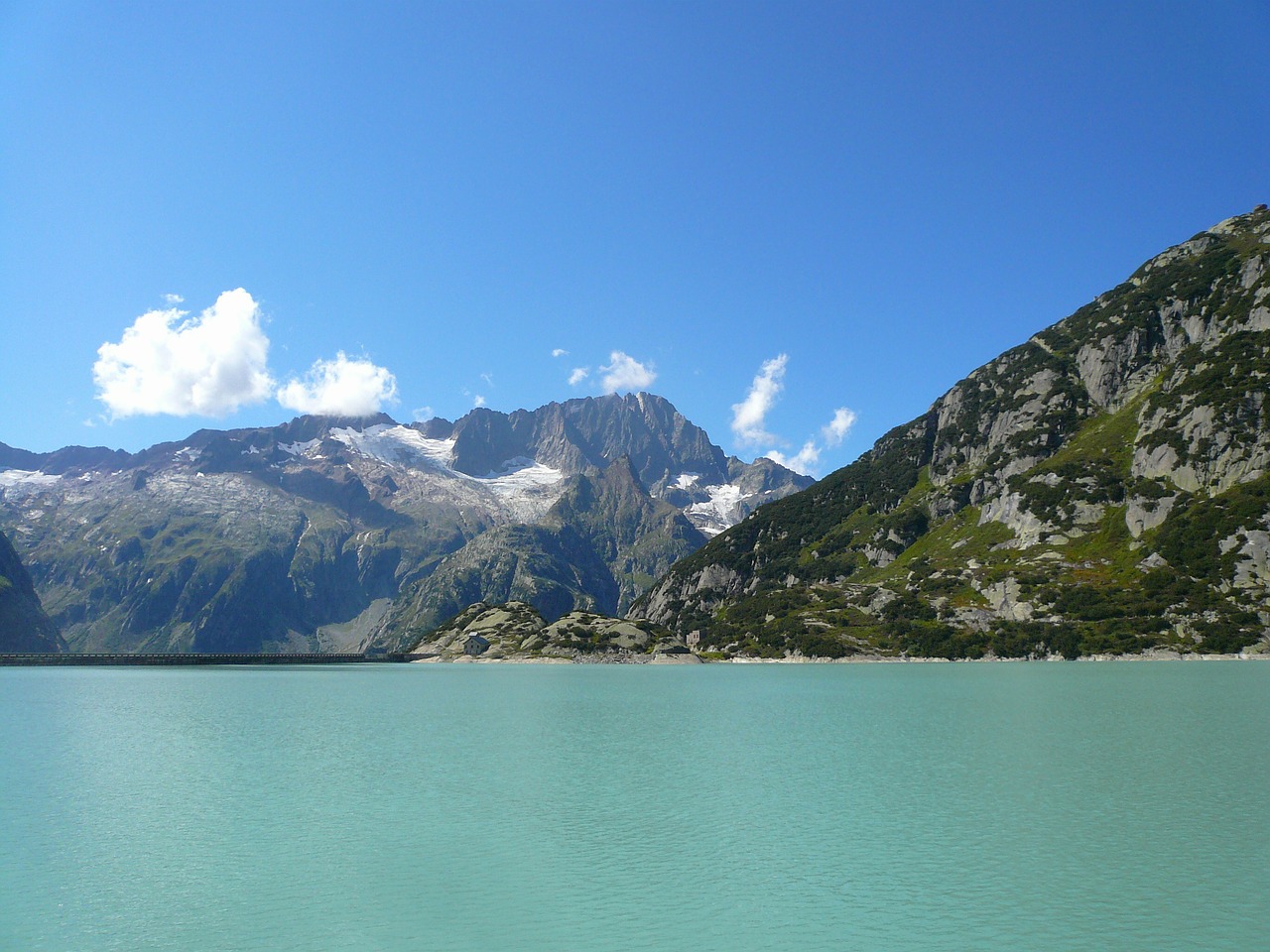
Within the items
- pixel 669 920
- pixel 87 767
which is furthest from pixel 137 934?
pixel 87 767

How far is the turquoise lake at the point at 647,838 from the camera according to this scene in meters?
25.2

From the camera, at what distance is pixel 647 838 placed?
36.2 meters

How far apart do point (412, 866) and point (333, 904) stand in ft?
15.3

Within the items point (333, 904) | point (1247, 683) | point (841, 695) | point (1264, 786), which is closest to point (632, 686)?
point (841, 695)

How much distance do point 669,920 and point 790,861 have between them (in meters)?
8.43

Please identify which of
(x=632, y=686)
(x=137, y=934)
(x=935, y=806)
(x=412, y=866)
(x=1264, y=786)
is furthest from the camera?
(x=632, y=686)

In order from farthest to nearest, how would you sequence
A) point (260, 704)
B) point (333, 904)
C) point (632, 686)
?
point (632, 686), point (260, 704), point (333, 904)

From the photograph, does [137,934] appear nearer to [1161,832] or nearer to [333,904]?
[333,904]

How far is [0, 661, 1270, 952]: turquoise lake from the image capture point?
25234mm

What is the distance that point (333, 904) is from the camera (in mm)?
27484

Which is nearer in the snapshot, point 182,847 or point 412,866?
point 412,866

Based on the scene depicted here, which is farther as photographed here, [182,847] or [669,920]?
[182,847]

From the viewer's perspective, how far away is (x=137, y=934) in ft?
81.4

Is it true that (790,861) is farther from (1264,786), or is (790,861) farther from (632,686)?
(632,686)
